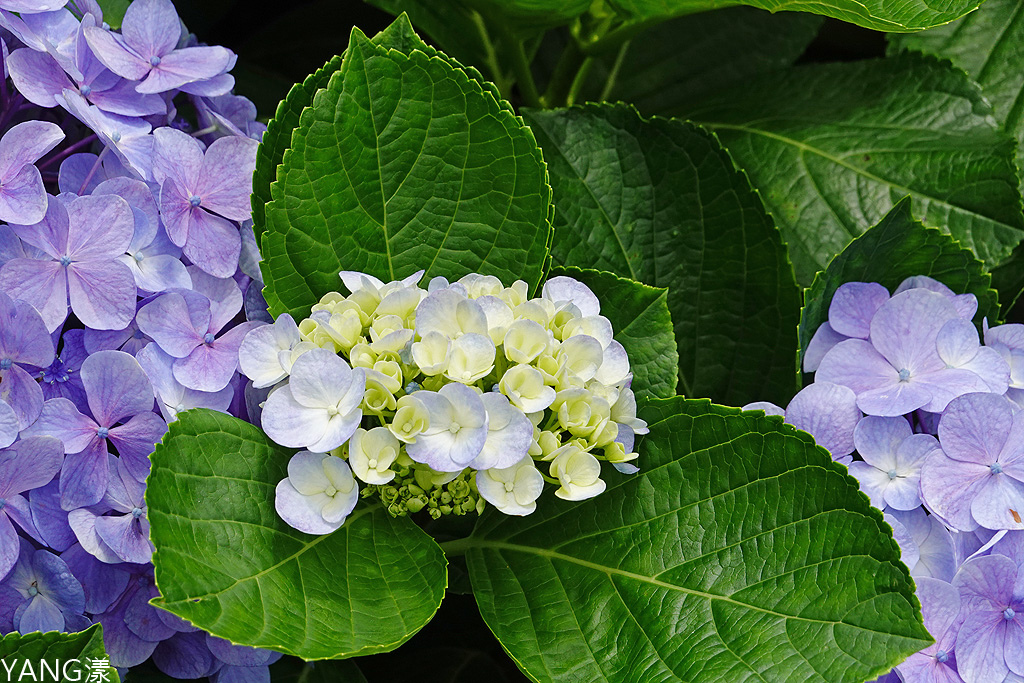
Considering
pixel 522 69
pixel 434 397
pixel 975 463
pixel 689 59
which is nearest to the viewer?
pixel 434 397

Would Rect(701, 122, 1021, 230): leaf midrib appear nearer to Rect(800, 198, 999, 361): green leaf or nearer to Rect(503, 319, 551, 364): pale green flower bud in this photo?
Rect(800, 198, 999, 361): green leaf

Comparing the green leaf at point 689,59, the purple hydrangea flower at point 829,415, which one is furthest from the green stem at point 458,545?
the green leaf at point 689,59

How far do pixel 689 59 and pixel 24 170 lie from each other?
0.70 meters

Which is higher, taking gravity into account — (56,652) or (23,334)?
(23,334)

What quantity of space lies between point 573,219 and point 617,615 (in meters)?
0.33

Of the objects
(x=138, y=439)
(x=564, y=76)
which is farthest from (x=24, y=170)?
(x=564, y=76)

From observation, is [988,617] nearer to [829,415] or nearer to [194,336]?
[829,415]

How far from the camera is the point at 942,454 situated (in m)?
0.58

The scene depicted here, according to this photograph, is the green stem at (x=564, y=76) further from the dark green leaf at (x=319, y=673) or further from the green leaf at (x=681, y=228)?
the dark green leaf at (x=319, y=673)

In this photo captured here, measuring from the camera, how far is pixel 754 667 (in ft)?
1.65

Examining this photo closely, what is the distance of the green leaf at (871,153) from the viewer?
0.78 meters

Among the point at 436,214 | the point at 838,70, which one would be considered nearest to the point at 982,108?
the point at 838,70

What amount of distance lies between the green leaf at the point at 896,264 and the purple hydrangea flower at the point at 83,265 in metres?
0.47

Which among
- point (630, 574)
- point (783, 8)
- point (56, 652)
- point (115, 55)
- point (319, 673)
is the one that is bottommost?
point (319, 673)
